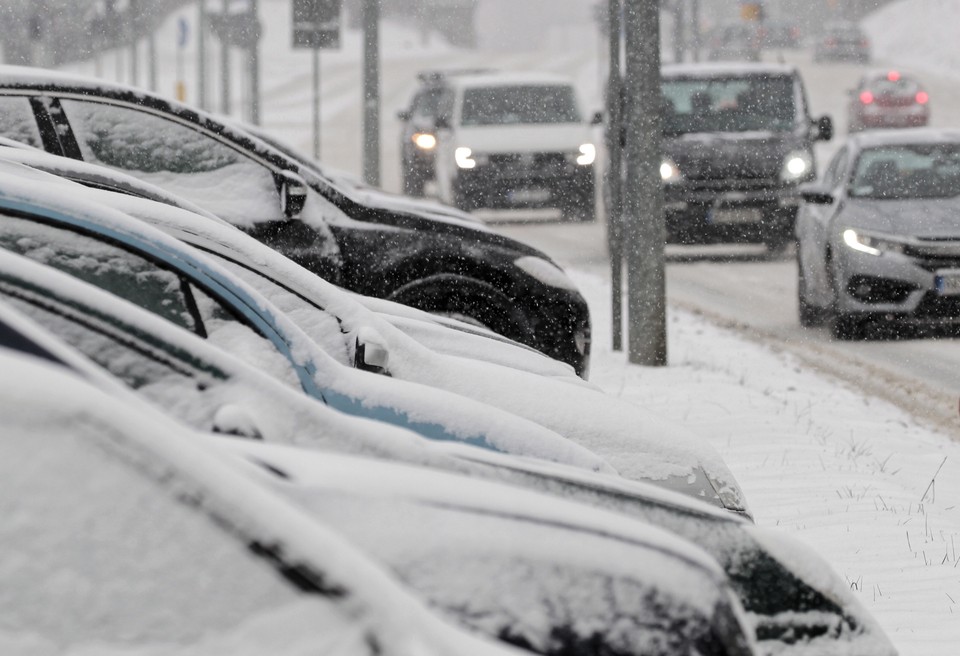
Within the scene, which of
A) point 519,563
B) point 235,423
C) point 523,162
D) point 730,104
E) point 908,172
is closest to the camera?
point 519,563

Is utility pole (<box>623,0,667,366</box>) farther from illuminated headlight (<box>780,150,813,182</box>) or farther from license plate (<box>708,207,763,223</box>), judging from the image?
illuminated headlight (<box>780,150,813,182</box>)

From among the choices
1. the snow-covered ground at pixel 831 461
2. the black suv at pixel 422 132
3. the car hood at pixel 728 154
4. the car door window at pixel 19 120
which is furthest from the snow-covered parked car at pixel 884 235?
the black suv at pixel 422 132

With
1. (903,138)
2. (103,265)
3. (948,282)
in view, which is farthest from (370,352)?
(903,138)

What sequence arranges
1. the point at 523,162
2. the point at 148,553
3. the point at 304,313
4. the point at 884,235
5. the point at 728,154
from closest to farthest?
the point at 148,553 → the point at 304,313 → the point at 884,235 → the point at 728,154 → the point at 523,162

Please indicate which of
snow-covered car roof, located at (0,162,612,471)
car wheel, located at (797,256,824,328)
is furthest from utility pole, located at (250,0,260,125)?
snow-covered car roof, located at (0,162,612,471)

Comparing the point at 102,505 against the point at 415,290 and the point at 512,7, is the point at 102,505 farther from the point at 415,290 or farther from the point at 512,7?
the point at 512,7

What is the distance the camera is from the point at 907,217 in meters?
12.0

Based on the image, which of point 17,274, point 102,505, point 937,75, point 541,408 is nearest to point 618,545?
point 102,505

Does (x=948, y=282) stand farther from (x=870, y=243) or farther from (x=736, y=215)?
(x=736, y=215)

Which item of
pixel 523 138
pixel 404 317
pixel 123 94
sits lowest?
pixel 523 138

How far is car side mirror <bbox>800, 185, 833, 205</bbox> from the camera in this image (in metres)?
11.9

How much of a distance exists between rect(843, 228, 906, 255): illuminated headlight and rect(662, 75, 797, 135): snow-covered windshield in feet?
18.6

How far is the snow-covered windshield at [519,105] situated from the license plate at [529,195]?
3.58 feet

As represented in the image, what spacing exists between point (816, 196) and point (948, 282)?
3.53ft
